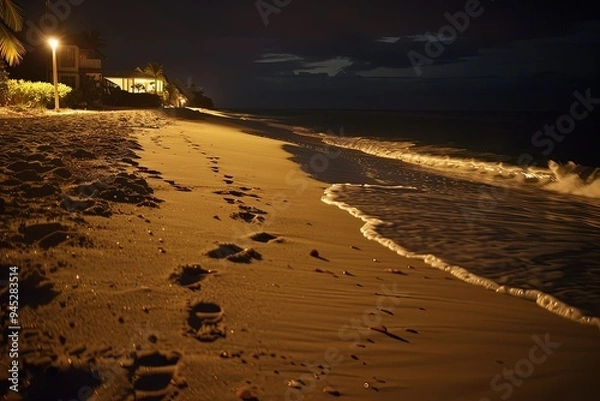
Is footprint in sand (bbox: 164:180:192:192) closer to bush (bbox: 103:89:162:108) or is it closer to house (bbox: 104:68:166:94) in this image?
bush (bbox: 103:89:162:108)

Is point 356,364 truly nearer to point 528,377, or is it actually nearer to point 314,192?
point 528,377

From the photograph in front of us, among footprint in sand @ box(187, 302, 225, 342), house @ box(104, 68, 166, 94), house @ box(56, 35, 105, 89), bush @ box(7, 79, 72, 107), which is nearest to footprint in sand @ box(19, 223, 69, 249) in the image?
footprint in sand @ box(187, 302, 225, 342)

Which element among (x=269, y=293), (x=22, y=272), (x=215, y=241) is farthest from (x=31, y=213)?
(x=269, y=293)

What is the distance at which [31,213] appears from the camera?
4305 millimetres

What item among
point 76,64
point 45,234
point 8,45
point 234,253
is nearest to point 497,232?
point 234,253

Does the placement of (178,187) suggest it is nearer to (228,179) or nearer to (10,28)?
(228,179)

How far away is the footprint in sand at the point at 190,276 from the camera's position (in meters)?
3.63

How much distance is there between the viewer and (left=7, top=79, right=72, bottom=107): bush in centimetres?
2203

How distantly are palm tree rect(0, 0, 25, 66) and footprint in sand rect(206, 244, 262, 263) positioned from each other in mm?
12100

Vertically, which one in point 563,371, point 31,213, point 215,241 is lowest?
point 563,371

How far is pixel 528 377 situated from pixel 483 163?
19.7m

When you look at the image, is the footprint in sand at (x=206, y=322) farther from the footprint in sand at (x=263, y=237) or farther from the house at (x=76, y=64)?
the house at (x=76, y=64)

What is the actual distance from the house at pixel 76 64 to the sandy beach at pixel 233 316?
45196 millimetres

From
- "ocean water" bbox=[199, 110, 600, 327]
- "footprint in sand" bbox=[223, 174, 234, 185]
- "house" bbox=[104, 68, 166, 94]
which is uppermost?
"house" bbox=[104, 68, 166, 94]
